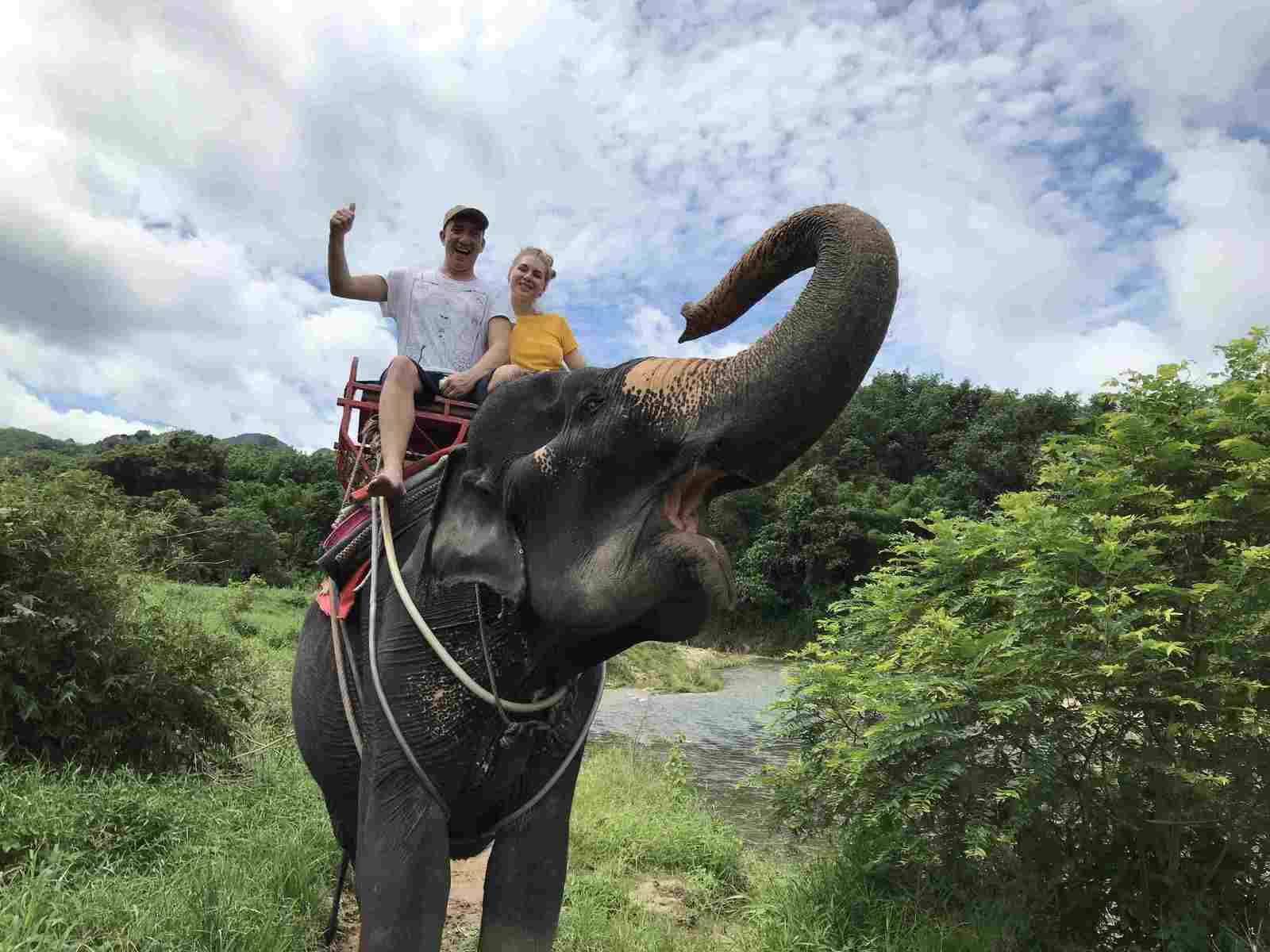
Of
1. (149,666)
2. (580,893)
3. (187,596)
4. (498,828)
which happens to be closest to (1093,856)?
(580,893)

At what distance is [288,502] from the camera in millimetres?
41562

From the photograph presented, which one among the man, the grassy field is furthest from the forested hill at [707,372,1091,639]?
the man

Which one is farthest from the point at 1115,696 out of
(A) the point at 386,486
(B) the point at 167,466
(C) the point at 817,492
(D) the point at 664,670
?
(B) the point at 167,466

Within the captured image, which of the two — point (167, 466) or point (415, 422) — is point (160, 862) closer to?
point (415, 422)

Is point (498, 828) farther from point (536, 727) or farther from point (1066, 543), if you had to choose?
point (1066, 543)

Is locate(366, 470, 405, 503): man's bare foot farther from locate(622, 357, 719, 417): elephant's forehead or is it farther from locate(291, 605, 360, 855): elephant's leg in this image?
locate(622, 357, 719, 417): elephant's forehead

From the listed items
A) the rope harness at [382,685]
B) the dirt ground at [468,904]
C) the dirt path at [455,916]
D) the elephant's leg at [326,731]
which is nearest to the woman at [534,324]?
the rope harness at [382,685]

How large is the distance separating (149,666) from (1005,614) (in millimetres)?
5214

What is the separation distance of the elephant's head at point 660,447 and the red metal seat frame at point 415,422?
2.10 ft

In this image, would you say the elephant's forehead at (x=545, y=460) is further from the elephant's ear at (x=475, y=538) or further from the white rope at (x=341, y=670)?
the white rope at (x=341, y=670)

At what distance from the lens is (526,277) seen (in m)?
2.76

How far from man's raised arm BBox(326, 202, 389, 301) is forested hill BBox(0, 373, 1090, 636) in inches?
913

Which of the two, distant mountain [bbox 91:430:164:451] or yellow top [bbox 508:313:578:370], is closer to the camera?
yellow top [bbox 508:313:578:370]

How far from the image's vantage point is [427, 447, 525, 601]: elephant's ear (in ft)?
6.11
